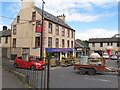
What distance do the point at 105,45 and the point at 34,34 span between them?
27.1 m

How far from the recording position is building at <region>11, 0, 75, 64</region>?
1917 centimetres

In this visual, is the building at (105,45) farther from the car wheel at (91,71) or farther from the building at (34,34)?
the car wheel at (91,71)

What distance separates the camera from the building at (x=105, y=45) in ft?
123

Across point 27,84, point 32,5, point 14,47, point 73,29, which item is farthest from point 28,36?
point 27,84

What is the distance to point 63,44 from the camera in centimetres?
2438

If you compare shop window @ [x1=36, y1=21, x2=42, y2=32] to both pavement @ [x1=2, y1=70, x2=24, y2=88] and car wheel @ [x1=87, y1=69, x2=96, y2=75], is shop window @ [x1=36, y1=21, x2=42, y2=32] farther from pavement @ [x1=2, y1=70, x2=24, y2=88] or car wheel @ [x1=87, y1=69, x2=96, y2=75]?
pavement @ [x1=2, y1=70, x2=24, y2=88]

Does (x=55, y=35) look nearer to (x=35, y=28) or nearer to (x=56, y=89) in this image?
(x=35, y=28)

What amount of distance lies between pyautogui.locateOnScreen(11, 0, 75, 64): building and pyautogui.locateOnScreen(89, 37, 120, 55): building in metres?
19.4

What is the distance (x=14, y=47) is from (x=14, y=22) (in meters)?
5.03

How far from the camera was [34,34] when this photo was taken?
19.8 m

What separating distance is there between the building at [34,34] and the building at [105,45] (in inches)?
765

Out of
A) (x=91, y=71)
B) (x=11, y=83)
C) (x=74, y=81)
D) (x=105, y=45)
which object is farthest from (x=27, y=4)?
(x=105, y=45)

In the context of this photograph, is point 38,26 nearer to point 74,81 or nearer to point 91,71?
point 91,71

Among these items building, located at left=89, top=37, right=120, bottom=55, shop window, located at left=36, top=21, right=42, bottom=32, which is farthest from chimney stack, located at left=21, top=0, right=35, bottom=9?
building, located at left=89, top=37, right=120, bottom=55
